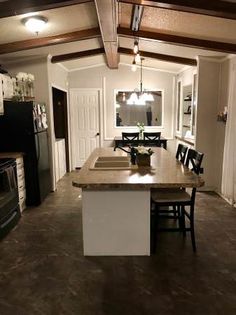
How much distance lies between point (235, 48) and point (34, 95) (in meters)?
3.39

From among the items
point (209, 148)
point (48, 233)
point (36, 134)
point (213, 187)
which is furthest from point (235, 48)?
point (48, 233)

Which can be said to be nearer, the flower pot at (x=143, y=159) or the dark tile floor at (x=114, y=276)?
the dark tile floor at (x=114, y=276)

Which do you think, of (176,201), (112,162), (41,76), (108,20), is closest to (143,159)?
(112,162)

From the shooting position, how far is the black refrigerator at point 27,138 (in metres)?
4.38

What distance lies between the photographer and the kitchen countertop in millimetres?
2553

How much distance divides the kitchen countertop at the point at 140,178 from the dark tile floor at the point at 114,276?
80 centimetres

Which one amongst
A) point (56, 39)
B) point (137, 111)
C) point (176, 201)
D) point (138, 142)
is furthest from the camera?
point (137, 111)

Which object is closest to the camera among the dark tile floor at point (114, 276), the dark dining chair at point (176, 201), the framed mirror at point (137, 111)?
the dark tile floor at point (114, 276)

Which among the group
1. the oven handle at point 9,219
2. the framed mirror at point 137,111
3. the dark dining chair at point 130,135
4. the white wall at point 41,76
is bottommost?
the oven handle at point 9,219

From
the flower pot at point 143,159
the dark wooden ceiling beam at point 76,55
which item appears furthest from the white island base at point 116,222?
the dark wooden ceiling beam at point 76,55

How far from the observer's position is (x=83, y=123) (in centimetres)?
734

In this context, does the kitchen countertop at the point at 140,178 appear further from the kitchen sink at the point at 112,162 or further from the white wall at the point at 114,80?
the white wall at the point at 114,80

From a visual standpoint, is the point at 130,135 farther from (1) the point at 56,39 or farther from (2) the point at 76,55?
(1) the point at 56,39

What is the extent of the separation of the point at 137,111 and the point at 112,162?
3943 mm
